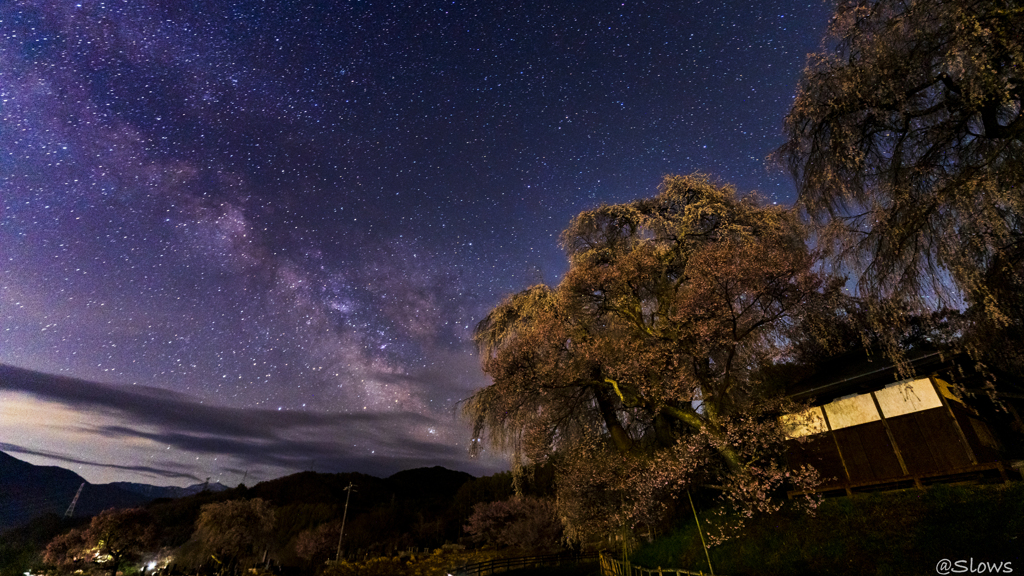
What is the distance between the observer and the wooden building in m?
10.6

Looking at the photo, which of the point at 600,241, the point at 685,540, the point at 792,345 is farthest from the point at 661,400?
the point at 600,241

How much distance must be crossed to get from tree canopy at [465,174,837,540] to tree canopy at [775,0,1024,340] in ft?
14.7

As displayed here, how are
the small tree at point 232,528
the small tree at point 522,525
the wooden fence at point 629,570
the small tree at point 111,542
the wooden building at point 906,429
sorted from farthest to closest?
the small tree at point 232,528
the small tree at point 522,525
the small tree at point 111,542
the wooden fence at point 629,570
the wooden building at point 906,429

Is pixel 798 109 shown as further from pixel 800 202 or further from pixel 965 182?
pixel 965 182

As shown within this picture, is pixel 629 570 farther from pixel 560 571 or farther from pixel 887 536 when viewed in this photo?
pixel 560 571

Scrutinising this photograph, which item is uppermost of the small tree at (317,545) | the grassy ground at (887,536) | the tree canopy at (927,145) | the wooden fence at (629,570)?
the tree canopy at (927,145)

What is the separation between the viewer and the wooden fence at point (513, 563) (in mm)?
23423

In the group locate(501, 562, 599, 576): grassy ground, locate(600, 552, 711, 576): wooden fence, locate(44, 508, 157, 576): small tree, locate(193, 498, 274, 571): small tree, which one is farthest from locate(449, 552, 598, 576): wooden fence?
locate(44, 508, 157, 576): small tree

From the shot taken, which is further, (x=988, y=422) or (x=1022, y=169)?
(x=988, y=422)

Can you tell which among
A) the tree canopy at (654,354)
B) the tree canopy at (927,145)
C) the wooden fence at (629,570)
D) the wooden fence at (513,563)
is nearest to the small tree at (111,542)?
the wooden fence at (513,563)

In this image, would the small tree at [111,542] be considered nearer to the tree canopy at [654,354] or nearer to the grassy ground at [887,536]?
the tree canopy at [654,354]

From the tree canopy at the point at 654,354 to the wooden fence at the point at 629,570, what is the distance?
1.56m

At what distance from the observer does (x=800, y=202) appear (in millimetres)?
8945

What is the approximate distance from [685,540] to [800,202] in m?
13.0
